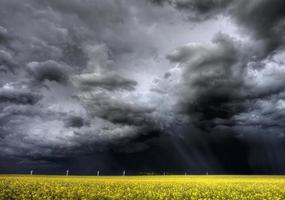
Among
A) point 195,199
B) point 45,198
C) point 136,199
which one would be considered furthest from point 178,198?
point 45,198

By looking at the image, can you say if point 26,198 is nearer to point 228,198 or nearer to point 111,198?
point 111,198

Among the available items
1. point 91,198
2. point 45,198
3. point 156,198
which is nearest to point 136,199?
point 156,198

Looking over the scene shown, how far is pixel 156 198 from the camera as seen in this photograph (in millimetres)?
23766

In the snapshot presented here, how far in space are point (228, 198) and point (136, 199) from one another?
7.71 metres

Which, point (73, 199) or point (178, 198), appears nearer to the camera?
point (73, 199)

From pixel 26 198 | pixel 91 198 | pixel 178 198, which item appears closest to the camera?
pixel 26 198

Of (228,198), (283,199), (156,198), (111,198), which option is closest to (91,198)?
(111,198)

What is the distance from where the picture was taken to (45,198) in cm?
2103

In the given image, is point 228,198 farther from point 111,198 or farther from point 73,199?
point 73,199

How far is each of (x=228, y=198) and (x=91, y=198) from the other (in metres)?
11.0

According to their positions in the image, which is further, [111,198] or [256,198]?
[256,198]

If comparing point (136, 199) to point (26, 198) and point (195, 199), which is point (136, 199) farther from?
point (26, 198)

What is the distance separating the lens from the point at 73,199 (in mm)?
21656

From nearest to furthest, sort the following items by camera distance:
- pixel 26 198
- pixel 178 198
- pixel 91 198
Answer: pixel 26 198 < pixel 91 198 < pixel 178 198
